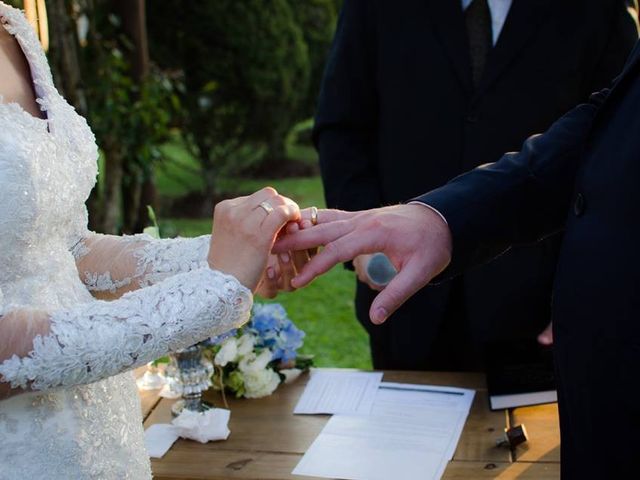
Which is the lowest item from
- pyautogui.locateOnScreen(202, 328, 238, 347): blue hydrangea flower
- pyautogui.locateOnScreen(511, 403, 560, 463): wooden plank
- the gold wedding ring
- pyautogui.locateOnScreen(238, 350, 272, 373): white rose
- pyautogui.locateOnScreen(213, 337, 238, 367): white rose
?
pyautogui.locateOnScreen(511, 403, 560, 463): wooden plank

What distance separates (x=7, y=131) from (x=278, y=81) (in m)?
6.99

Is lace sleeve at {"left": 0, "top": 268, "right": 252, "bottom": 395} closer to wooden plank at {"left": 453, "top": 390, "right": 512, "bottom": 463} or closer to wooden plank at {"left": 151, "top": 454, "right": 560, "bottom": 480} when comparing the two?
wooden plank at {"left": 151, "top": 454, "right": 560, "bottom": 480}

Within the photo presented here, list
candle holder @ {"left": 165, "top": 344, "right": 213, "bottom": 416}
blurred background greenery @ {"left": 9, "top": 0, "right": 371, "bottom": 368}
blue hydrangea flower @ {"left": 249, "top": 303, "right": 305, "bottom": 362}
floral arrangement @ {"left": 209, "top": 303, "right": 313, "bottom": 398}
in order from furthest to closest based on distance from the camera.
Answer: blurred background greenery @ {"left": 9, "top": 0, "right": 371, "bottom": 368} < blue hydrangea flower @ {"left": 249, "top": 303, "right": 305, "bottom": 362} < floral arrangement @ {"left": 209, "top": 303, "right": 313, "bottom": 398} < candle holder @ {"left": 165, "top": 344, "right": 213, "bottom": 416}

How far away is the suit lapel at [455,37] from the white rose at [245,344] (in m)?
1.04

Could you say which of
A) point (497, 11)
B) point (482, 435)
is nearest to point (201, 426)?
point (482, 435)

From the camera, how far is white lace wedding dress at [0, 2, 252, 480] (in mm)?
1540

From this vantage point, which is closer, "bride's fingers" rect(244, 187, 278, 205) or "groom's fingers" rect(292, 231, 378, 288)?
"bride's fingers" rect(244, 187, 278, 205)

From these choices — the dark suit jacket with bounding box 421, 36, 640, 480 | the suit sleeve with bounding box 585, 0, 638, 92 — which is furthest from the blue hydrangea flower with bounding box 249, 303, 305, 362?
the suit sleeve with bounding box 585, 0, 638, 92

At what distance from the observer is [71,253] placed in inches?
76.5

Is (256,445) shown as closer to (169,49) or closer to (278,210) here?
(278,210)

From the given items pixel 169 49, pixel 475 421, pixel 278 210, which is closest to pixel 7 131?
pixel 278 210

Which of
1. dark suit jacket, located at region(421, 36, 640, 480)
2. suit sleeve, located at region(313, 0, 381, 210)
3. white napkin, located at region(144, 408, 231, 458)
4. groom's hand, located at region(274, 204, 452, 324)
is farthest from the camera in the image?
suit sleeve, located at region(313, 0, 381, 210)

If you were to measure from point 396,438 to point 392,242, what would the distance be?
0.61 meters

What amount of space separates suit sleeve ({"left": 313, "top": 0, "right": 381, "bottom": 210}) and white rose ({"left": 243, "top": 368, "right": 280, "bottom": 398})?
0.70 m
